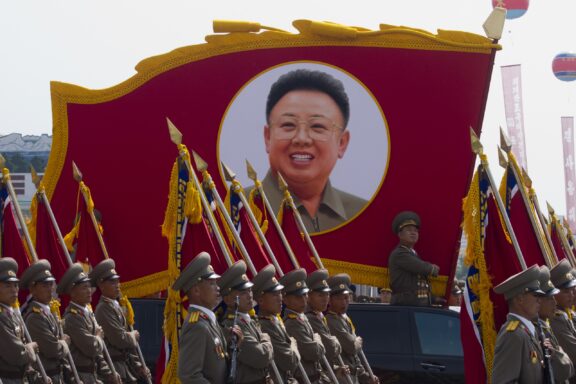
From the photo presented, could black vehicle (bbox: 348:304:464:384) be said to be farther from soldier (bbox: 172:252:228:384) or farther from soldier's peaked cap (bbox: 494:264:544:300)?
soldier (bbox: 172:252:228:384)

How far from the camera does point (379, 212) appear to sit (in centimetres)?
1495

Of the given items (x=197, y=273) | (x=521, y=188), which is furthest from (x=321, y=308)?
(x=197, y=273)

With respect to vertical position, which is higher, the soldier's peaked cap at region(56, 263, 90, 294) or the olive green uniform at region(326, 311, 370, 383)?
the soldier's peaked cap at region(56, 263, 90, 294)

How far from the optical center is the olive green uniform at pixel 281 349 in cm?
968

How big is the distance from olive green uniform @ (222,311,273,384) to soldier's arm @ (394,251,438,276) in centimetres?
494

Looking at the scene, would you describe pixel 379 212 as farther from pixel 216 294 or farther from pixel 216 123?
pixel 216 294

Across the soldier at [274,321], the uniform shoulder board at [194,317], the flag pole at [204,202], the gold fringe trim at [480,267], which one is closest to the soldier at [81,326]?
the flag pole at [204,202]

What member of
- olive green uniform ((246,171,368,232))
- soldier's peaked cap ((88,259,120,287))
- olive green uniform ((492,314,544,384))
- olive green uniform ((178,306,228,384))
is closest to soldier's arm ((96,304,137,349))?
soldier's peaked cap ((88,259,120,287))

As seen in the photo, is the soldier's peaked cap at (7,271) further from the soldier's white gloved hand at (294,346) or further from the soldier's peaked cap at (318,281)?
the soldier's peaked cap at (318,281)

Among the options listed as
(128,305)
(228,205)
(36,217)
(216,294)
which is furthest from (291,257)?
(216,294)

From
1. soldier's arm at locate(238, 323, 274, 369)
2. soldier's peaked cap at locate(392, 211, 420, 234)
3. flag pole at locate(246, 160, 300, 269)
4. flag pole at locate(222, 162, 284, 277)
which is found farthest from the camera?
Result: soldier's peaked cap at locate(392, 211, 420, 234)

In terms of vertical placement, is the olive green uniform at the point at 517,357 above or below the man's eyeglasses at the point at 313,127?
below

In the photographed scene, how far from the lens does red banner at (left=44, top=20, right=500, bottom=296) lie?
14805 millimetres

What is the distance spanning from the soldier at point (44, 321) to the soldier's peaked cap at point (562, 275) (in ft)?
13.6
